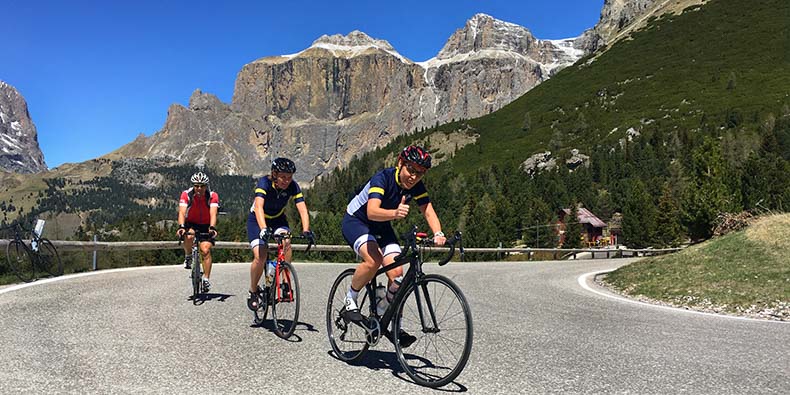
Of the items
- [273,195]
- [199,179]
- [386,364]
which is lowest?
[386,364]

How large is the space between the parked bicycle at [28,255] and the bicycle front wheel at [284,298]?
7469 mm

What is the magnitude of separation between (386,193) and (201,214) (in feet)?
16.7

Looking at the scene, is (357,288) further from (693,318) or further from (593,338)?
(693,318)

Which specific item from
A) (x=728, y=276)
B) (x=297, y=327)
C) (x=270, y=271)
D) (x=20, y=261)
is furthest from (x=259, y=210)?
(x=728, y=276)

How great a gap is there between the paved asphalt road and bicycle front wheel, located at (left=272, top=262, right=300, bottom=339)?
0.23 m

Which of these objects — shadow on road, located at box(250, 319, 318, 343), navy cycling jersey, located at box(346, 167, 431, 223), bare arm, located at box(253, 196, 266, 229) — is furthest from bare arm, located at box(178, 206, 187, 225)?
navy cycling jersey, located at box(346, 167, 431, 223)

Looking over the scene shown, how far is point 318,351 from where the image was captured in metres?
5.91

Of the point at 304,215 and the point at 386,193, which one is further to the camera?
the point at 304,215

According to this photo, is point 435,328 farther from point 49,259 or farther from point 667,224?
point 667,224

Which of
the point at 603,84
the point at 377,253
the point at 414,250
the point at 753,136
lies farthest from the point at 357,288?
the point at 603,84

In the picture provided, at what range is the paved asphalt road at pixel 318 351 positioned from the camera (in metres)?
4.57

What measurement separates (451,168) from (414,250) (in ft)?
517

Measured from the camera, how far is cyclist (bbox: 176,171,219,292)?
9086 mm

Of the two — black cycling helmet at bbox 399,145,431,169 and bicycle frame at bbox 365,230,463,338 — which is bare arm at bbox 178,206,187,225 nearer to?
bicycle frame at bbox 365,230,463,338
